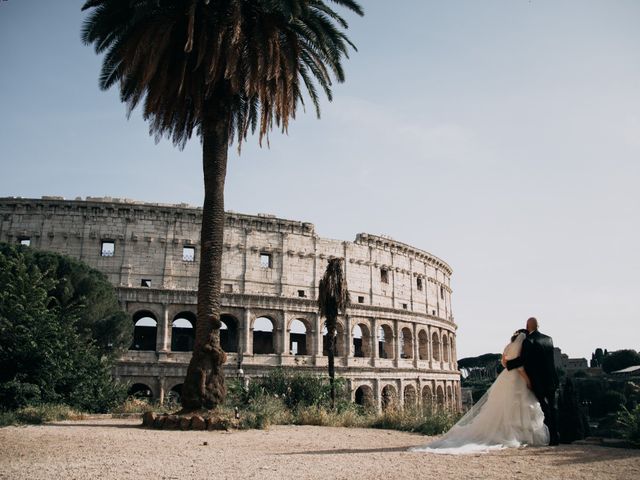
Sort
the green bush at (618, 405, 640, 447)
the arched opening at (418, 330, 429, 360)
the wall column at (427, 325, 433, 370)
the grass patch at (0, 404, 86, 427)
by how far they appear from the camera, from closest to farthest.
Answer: the green bush at (618, 405, 640, 447) → the grass patch at (0, 404, 86, 427) → the wall column at (427, 325, 433, 370) → the arched opening at (418, 330, 429, 360)

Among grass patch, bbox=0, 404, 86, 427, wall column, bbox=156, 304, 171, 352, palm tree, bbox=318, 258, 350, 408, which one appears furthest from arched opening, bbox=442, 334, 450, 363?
grass patch, bbox=0, 404, 86, 427

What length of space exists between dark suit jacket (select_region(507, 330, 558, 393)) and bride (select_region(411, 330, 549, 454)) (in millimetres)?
86

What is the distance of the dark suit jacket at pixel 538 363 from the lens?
26.8ft

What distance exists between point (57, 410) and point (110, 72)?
405 inches

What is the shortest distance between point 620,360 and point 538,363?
71676 mm

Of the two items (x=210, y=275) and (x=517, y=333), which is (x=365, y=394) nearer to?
(x=210, y=275)

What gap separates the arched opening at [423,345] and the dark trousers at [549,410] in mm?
38342

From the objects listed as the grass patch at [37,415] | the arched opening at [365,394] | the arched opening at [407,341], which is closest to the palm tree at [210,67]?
the grass patch at [37,415]

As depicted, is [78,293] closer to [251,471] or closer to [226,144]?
[226,144]

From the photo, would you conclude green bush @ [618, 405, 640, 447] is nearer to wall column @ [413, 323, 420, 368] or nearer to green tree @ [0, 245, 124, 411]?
green tree @ [0, 245, 124, 411]

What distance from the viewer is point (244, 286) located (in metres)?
36.8

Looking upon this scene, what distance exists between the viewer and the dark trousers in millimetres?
8156

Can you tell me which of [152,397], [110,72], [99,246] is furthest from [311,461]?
[99,246]

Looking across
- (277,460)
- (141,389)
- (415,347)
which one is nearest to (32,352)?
(277,460)
